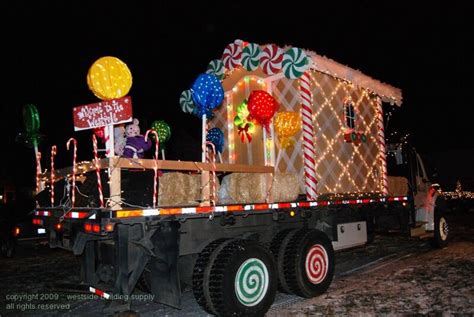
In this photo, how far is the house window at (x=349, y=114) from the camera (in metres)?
8.63

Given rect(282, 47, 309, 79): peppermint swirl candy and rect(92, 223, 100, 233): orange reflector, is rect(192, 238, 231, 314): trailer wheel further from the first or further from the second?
rect(282, 47, 309, 79): peppermint swirl candy

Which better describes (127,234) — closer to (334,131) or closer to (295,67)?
(295,67)

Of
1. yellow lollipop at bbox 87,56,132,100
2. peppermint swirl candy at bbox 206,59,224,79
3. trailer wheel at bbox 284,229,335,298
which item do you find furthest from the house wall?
yellow lollipop at bbox 87,56,132,100

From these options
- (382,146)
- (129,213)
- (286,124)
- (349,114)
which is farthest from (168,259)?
(382,146)

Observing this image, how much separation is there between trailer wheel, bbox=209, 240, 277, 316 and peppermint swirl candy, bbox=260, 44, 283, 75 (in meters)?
3.10

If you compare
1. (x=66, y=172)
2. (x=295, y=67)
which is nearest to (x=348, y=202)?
(x=295, y=67)

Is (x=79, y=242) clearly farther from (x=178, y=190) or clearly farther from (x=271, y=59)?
(x=271, y=59)

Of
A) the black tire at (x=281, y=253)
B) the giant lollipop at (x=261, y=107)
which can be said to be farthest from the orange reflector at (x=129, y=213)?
the giant lollipop at (x=261, y=107)

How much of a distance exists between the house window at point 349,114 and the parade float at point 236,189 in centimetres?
4

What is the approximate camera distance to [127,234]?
4723 millimetres

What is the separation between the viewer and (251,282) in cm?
535

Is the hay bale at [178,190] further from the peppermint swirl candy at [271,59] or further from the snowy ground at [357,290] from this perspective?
the peppermint swirl candy at [271,59]

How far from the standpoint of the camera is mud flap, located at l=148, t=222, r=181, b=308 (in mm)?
4922

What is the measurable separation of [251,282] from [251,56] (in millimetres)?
Result: 3954
